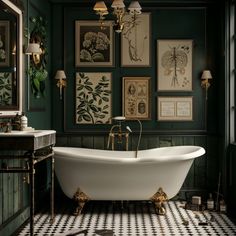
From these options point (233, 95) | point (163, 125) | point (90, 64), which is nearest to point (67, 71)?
point (90, 64)

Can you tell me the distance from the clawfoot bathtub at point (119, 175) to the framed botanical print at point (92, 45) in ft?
5.10

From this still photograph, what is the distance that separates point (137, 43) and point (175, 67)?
0.57m

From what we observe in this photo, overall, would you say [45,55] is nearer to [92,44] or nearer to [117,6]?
[92,44]

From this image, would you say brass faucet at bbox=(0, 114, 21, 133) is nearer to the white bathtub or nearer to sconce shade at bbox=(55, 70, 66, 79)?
the white bathtub

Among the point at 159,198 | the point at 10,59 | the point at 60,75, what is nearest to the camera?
the point at 10,59

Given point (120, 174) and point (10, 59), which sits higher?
point (10, 59)

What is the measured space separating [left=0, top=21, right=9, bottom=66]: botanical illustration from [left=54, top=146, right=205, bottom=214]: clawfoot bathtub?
1214mm

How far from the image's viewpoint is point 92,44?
6043 mm

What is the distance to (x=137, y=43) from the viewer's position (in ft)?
19.9

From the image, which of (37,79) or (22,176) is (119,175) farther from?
(37,79)

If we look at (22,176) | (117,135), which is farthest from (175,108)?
(22,176)

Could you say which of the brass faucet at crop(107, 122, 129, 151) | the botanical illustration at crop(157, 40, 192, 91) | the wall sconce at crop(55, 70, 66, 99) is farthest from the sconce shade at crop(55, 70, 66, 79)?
the botanical illustration at crop(157, 40, 192, 91)

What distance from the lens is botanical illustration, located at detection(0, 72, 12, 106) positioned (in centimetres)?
398

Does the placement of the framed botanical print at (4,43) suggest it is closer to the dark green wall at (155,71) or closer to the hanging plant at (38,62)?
the hanging plant at (38,62)
